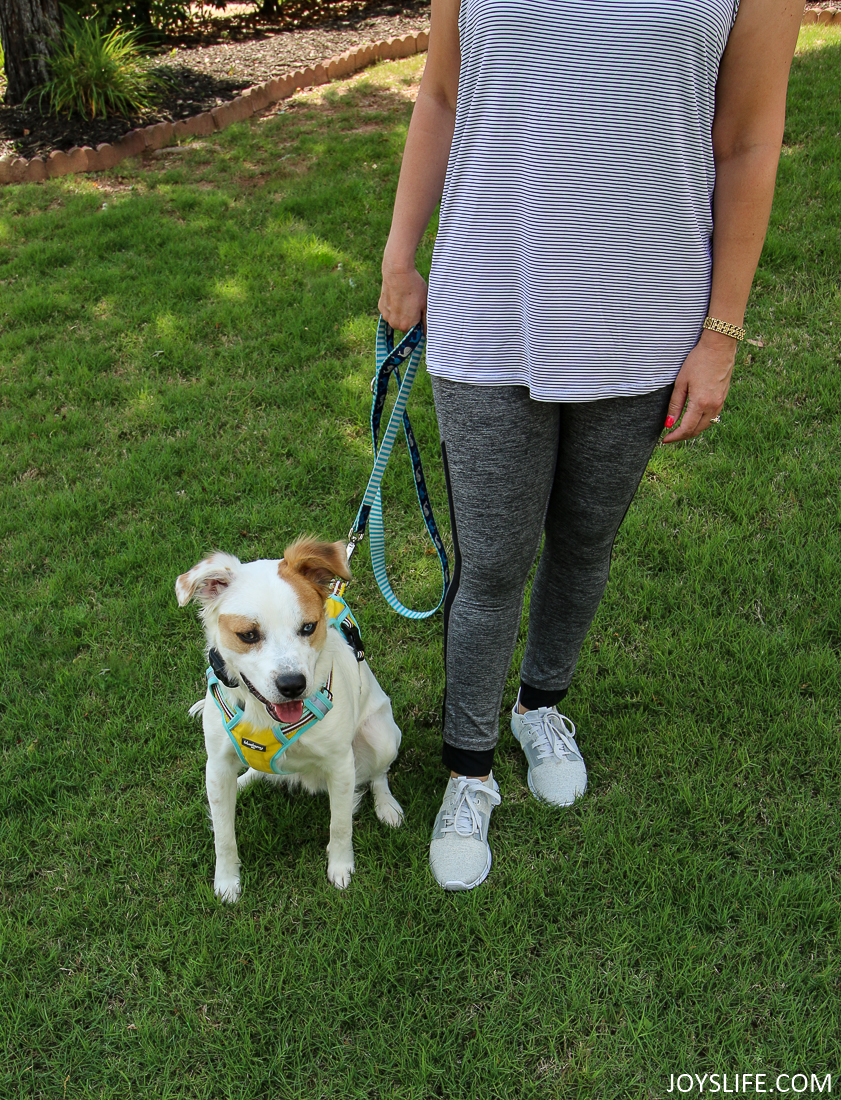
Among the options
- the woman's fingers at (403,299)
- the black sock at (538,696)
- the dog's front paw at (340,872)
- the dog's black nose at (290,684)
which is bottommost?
the dog's front paw at (340,872)

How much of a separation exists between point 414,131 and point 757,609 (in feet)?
7.50

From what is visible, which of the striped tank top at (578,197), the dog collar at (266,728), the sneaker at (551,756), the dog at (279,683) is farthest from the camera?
the sneaker at (551,756)

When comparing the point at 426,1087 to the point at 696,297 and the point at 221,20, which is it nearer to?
the point at 696,297

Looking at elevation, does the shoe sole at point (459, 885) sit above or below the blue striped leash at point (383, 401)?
below

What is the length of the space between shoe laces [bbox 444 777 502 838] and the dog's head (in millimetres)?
679

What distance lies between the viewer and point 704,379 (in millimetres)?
1814

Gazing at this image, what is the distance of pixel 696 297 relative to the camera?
5.93 ft

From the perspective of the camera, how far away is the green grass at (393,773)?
206 centimetres

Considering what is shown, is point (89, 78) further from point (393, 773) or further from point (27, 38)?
point (393, 773)

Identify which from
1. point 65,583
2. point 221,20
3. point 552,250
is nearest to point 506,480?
point 552,250

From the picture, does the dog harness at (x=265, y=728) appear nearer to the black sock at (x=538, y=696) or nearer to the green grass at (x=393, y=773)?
the green grass at (x=393, y=773)

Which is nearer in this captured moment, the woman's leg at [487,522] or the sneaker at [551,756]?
the woman's leg at [487,522]

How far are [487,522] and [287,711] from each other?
28.5 inches

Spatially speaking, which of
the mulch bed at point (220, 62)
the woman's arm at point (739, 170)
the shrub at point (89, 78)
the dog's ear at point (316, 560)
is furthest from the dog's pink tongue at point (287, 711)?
the shrub at point (89, 78)
